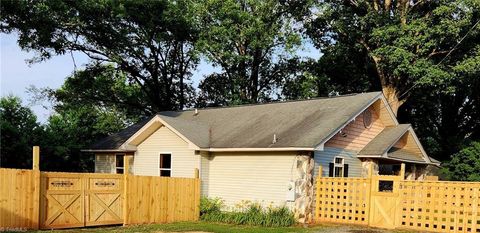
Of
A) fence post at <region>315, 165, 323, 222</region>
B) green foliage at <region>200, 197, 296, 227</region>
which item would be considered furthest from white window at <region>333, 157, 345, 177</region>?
green foliage at <region>200, 197, 296, 227</region>

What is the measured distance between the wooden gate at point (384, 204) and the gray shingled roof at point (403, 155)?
10.7 feet

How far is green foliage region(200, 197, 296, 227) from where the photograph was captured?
17625mm

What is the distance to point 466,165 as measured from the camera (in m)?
27.5

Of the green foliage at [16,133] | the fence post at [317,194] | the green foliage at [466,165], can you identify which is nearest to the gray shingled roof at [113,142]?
the green foliage at [16,133]

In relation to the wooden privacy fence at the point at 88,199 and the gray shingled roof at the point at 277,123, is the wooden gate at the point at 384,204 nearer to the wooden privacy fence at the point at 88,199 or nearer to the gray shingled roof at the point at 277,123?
the gray shingled roof at the point at 277,123

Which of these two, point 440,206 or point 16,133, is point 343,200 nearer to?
point 440,206

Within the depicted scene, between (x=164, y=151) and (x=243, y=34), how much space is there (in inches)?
555

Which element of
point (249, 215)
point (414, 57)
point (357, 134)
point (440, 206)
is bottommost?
point (249, 215)

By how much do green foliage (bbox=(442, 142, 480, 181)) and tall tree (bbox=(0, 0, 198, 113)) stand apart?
17.7 metres

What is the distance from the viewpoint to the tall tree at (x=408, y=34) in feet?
87.9

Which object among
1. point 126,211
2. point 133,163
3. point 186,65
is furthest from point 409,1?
point 126,211

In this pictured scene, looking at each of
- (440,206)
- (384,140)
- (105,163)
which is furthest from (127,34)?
(440,206)

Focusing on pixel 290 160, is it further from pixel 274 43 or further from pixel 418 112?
pixel 418 112

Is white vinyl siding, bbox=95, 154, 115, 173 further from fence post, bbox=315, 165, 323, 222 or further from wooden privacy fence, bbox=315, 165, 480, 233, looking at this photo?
wooden privacy fence, bbox=315, 165, 480, 233
